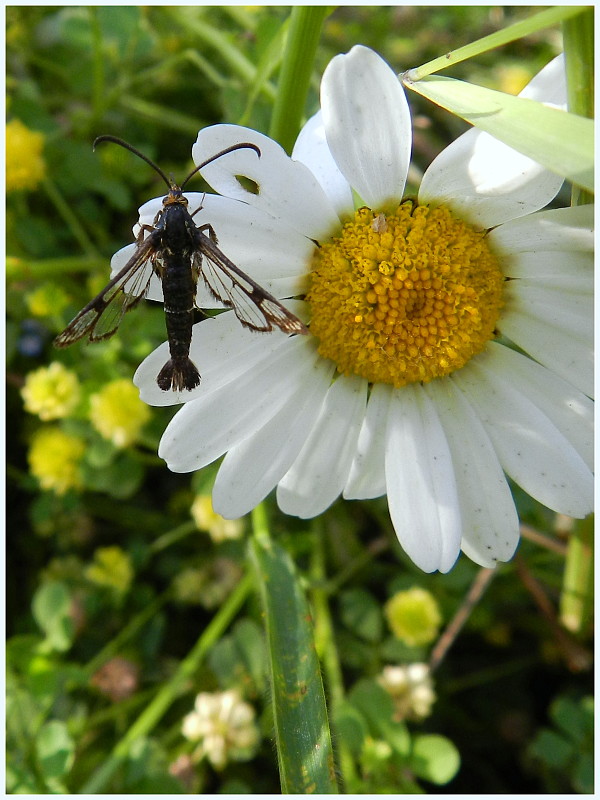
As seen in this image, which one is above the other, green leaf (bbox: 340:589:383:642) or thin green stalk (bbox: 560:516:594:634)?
thin green stalk (bbox: 560:516:594:634)

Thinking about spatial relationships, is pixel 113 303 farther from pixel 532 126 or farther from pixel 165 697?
pixel 165 697

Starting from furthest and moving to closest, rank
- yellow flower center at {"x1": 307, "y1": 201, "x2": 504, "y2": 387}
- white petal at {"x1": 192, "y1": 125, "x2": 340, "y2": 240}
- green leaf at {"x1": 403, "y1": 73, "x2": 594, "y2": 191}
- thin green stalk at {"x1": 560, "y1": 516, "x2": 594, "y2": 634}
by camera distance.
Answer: thin green stalk at {"x1": 560, "y1": 516, "x2": 594, "y2": 634} → yellow flower center at {"x1": 307, "y1": 201, "x2": 504, "y2": 387} → white petal at {"x1": 192, "y1": 125, "x2": 340, "y2": 240} → green leaf at {"x1": 403, "y1": 73, "x2": 594, "y2": 191}

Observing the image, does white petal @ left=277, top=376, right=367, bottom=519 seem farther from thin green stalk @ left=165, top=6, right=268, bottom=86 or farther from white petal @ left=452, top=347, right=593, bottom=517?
thin green stalk @ left=165, top=6, right=268, bottom=86

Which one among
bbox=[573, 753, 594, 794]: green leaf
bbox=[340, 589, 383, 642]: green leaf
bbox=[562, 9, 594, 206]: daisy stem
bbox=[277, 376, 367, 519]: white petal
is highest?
bbox=[562, 9, 594, 206]: daisy stem

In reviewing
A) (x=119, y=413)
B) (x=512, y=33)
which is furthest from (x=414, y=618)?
(x=512, y=33)

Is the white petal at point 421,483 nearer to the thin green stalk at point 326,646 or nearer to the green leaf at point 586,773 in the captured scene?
the thin green stalk at point 326,646

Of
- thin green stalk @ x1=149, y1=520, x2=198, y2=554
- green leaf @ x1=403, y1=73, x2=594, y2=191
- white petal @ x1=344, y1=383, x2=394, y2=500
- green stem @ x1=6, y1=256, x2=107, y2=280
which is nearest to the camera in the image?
green leaf @ x1=403, y1=73, x2=594, y2=191

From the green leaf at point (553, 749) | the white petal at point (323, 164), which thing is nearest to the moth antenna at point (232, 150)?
the white petal at point (323, 164)

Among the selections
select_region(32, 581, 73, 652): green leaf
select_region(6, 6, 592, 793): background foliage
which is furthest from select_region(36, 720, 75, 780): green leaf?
select_region(32, 581, 73, 652): green leaf
